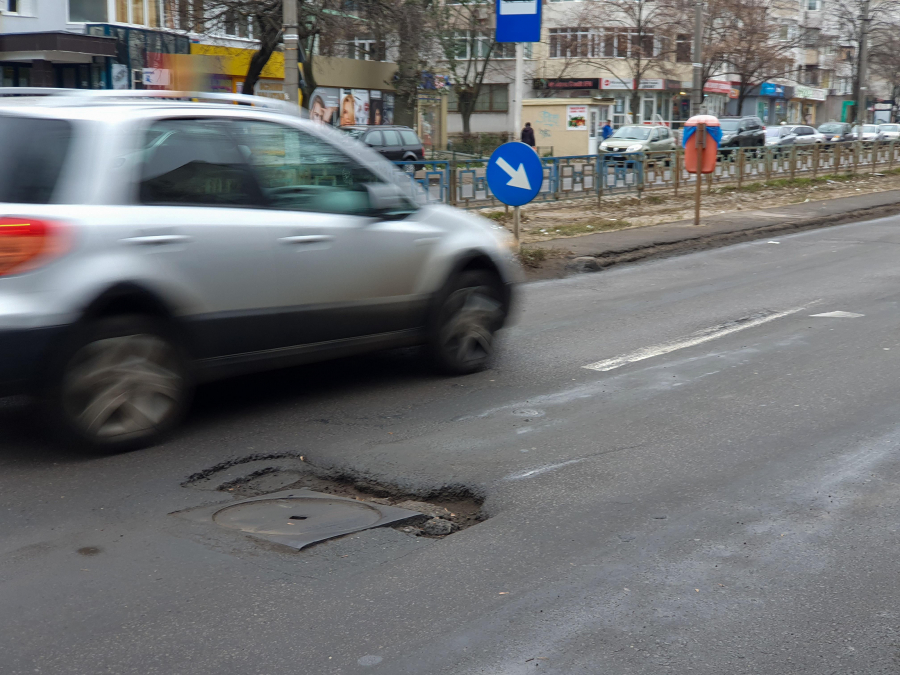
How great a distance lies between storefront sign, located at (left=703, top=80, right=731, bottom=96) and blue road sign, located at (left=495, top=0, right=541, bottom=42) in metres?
59.7

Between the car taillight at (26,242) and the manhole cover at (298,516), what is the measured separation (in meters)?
1.40

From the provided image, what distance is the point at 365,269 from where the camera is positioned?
630 centimetres

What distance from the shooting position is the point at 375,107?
50312 mm

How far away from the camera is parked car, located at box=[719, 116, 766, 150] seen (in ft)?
139

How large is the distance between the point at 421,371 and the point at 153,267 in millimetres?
2451

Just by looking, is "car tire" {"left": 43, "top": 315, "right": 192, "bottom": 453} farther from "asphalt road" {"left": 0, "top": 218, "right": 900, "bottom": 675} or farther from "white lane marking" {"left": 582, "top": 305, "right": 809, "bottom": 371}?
"white lane marking" {"left": 582, "top": 305, "right": 809, "bottom": 371}

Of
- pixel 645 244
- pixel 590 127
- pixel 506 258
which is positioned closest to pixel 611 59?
pixel 590 127

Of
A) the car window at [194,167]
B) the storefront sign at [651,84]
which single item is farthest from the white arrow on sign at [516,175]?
the storefront sign at [651,84]

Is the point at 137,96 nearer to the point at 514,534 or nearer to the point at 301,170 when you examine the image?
the point at 301,170

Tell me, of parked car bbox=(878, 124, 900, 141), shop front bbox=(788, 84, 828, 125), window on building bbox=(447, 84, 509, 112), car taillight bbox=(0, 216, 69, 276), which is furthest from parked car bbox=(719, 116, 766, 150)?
shop front bbox=(788, 84, 828, 125)

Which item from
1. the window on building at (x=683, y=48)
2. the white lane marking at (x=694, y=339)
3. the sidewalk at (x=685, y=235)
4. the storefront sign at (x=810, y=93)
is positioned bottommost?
the white lane marking at (x=694, y=339)

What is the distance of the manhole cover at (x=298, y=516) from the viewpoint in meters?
4.29

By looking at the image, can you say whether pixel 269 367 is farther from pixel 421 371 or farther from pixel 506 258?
pixel 506 258

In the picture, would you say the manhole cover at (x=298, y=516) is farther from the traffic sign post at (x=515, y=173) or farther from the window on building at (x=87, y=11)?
the window on building at (x=87, y=11)
